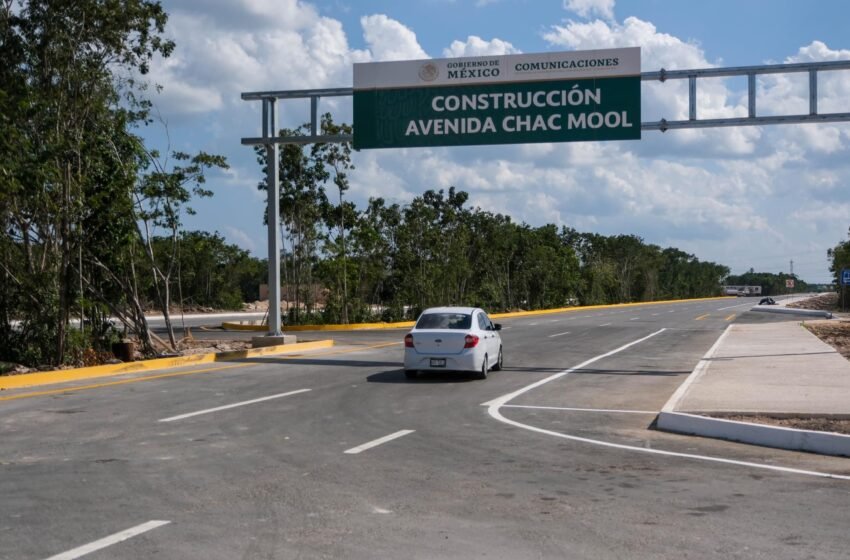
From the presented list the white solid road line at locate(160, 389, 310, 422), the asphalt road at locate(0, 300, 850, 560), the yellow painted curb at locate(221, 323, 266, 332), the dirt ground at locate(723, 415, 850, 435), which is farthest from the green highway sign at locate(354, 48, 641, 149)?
the yellow painted curb at locate(221, 323, 266, 332)

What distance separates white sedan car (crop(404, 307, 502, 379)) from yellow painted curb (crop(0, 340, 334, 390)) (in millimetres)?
6356

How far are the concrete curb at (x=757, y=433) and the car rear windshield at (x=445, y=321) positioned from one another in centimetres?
664

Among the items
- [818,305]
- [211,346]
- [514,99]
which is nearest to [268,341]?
[211,346]

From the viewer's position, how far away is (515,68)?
21391 millimetres

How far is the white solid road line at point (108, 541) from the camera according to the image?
561 centimetres

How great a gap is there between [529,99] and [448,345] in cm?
727

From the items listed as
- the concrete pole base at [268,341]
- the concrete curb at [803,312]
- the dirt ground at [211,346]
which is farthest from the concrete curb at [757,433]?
the concrete curb at [803,312]

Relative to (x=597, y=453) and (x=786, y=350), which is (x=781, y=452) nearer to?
(x=597, y=453)

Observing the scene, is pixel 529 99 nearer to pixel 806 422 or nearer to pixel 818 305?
pixel 806 422

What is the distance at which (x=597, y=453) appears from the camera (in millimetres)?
9688

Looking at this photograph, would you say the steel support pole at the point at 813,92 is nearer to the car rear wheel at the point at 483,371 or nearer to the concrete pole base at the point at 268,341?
the car rear wheel at the point at 483,371

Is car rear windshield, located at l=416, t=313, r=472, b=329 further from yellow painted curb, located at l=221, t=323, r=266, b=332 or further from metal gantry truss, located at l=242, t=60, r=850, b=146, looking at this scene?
yellow painted curb, located at l=221, t=323, r=266, b=332

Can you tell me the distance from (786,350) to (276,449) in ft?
59.0

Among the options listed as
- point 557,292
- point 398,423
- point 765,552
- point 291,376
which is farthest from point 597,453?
point 557,292
